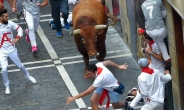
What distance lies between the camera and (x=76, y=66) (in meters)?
18.0

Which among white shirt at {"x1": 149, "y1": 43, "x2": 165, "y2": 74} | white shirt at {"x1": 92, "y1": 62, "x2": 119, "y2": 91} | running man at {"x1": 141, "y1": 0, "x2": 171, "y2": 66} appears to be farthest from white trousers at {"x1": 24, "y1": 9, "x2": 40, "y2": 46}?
running man at {"x1": 141, "y1": 0, "x2": 171, "y2": 66}

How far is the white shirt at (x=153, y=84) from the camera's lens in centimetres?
1329

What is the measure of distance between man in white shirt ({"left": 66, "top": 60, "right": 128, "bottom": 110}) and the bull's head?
229 cm

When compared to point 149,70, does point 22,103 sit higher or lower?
lower

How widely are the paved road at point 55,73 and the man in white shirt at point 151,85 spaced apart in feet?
7.23

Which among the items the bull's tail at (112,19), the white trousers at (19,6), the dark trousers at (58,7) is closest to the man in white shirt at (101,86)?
the bull's tail at (112,19)

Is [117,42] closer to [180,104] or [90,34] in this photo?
[90,34]

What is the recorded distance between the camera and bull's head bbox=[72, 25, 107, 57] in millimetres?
16562

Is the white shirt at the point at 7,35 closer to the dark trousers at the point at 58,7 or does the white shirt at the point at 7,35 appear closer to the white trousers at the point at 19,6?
the dark trousers at the point at 58,7

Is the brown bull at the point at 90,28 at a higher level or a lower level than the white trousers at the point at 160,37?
lower

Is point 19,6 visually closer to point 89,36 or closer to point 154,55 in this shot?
point 89,36

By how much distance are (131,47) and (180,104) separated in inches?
177

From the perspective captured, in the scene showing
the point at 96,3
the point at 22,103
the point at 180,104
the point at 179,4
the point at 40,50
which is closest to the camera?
the point at 179,4

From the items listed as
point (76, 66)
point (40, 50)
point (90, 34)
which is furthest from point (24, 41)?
point (90, 34)
